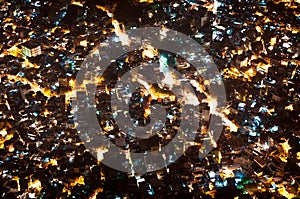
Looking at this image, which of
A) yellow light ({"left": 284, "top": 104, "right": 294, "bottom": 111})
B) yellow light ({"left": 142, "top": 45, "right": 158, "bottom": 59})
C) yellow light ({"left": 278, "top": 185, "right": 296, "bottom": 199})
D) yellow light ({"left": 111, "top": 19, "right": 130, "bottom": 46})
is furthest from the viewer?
yellow light ({"left": 111, "top": 19, "right": 130, "bottom": 46})

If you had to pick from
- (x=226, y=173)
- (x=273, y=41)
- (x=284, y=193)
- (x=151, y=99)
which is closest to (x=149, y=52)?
(x=151, y=99)

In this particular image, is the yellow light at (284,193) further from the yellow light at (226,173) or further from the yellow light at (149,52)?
the yellow light at (149,52)

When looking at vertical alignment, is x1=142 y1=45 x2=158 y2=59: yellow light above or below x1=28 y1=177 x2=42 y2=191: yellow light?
above

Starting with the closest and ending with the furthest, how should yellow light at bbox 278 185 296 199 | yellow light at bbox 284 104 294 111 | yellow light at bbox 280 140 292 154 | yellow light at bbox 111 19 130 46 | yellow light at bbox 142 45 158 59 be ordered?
yellow light at bbox 278 185 296 199, yellow light at bbox 280 140 292 154, yellow light at bbox 284 104 294 111, yellow light at bbox 142 45 158 59, yellow light at bbox 111 19 130 46

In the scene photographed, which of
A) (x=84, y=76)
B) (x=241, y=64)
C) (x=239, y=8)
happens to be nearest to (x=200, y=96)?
(x=241, y=64)

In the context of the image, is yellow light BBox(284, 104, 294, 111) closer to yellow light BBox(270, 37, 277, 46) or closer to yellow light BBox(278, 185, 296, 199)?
yellow light BBox(278, 185, 296, 199)

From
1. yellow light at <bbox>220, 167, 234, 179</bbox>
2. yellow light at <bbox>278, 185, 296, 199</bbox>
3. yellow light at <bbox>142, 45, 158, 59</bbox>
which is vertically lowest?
yellow light at <bbox>220, 167, 234, 179</bbox>

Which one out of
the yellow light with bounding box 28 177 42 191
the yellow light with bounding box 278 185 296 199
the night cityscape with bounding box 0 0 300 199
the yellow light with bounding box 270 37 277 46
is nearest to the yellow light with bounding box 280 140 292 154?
the night cityscape with bounding box 0 0 300 199

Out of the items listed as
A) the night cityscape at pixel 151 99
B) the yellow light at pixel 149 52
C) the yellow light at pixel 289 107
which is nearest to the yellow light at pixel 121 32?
the night cityscape at pixel 151 99

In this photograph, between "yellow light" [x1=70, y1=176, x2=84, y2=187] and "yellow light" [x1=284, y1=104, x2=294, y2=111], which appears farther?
"yellow light" [x1=284, y1=104, x2=294, y2=111]

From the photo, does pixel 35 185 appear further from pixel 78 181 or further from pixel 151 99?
pixel 151 99
